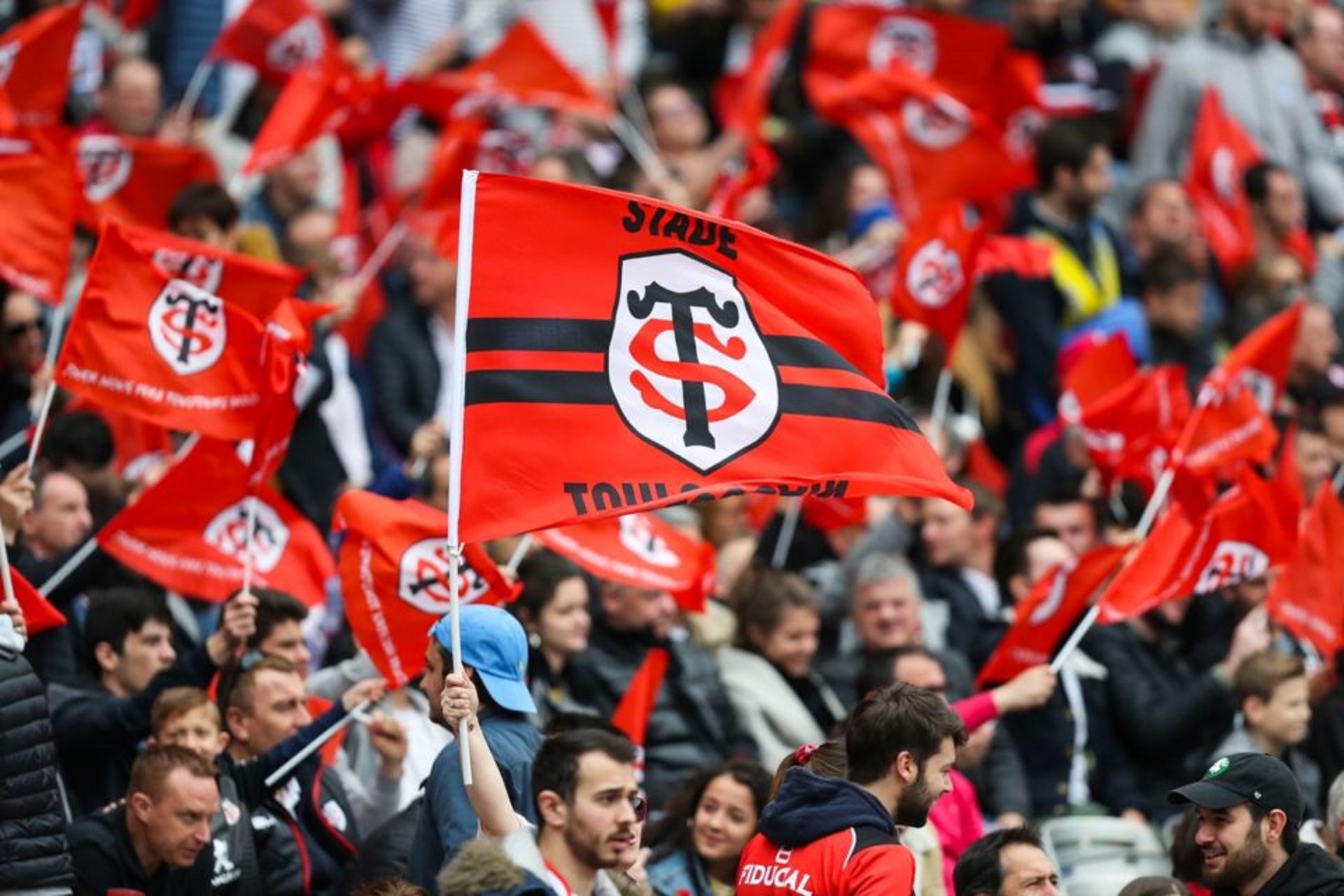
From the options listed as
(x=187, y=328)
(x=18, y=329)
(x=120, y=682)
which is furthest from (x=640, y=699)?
(x=18, y=329)

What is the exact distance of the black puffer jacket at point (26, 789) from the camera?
27.1 ft

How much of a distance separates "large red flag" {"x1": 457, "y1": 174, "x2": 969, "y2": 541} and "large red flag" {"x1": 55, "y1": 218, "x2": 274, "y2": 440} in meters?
2.46

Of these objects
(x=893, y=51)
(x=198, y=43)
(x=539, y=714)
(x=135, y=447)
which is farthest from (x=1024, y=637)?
(x=198, y=43)

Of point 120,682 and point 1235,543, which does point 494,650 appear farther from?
point 1235,543

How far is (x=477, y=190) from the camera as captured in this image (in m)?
8.34

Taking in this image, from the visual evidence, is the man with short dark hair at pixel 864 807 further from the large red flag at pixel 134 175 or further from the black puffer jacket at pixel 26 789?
the large red flag at pixel 134 175

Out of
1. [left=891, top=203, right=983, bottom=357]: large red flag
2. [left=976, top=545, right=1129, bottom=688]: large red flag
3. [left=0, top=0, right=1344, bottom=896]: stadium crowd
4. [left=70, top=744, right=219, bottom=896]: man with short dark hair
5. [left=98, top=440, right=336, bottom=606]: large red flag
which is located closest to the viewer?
[left=0, top=0, right=1344, bottom=896]: stadium crowd

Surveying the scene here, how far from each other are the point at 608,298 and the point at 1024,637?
11.1 feet

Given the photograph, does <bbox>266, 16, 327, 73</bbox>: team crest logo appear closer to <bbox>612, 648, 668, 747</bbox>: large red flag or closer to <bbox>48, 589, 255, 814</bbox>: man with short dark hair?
<bbox>48, 589, 255, 814</bbox>: man with short dark hair

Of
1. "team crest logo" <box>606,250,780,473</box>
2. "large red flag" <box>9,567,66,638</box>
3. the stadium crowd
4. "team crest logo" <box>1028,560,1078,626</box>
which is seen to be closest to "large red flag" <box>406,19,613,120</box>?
the stadium crowd

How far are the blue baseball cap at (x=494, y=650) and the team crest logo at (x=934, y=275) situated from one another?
17.9 feet

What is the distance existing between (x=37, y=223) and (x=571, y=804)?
4540mm

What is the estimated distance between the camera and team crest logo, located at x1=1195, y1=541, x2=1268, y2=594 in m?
11.2

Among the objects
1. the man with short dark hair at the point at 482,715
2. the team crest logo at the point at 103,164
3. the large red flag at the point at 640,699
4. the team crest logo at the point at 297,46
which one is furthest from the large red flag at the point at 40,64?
the man with short dark hair at the point at 482,715
